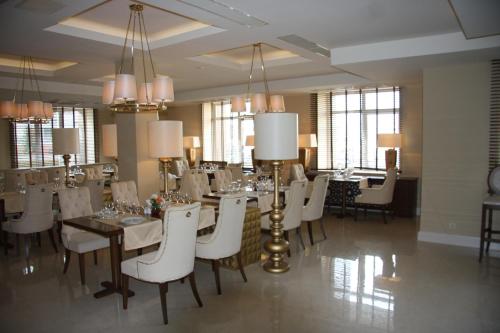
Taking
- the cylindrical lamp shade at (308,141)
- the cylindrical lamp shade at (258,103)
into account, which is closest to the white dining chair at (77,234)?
the cylindrical lamp shade at (258,103)

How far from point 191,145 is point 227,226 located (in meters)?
7.93

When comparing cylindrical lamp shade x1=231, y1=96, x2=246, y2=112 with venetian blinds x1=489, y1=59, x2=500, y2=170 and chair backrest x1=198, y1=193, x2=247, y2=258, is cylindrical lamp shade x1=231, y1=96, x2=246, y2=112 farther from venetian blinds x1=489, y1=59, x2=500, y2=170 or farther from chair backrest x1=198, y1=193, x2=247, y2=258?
venetian blinds x1=489, y1=59, x2=500, y2=170

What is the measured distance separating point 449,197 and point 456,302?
2.67 meters

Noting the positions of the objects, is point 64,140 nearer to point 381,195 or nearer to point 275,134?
point 275,134

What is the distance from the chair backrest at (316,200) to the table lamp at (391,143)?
8.61 ft

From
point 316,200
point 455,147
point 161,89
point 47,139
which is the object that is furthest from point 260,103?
point 47,139

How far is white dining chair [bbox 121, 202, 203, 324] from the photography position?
3615mm

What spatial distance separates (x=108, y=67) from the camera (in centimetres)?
757

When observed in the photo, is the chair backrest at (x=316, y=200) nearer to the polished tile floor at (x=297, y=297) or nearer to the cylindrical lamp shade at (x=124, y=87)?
the polished tile floor at (x=297, y=297)

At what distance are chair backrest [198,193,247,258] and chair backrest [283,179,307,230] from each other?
1.39 m

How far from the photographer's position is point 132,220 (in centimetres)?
441

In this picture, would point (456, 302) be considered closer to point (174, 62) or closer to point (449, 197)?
point (449, 197)

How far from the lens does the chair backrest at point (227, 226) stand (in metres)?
4.27

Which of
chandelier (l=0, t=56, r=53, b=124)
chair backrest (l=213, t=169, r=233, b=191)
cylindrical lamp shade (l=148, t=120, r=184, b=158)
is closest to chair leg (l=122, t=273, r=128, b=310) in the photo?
cylindrical lamp shade (l=148, t=120, r=184, b=158)
